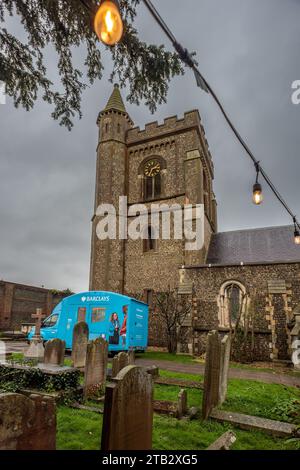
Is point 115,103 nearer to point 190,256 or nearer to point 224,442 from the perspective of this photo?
point 190,256

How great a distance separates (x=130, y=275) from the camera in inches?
817

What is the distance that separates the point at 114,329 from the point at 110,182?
12948 millimetres

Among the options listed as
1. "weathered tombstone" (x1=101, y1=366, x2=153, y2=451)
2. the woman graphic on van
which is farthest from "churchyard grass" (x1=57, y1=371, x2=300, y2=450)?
the woman graphic on van

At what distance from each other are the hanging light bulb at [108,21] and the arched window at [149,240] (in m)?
18.2

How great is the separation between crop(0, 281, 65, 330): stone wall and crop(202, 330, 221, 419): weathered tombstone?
24.3 metres

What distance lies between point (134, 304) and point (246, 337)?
5.84 m

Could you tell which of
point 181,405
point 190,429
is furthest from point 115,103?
point 190,429

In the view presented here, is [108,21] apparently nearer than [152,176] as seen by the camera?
Yes

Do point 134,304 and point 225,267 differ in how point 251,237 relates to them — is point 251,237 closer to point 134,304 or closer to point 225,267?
point 225,267

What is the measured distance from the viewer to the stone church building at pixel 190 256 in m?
15.0

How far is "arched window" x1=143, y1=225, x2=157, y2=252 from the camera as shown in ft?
69.1

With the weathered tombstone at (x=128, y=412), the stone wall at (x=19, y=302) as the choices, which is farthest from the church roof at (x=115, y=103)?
the weathered tombstone at (x=128, y=412)

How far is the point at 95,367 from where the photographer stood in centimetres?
648
